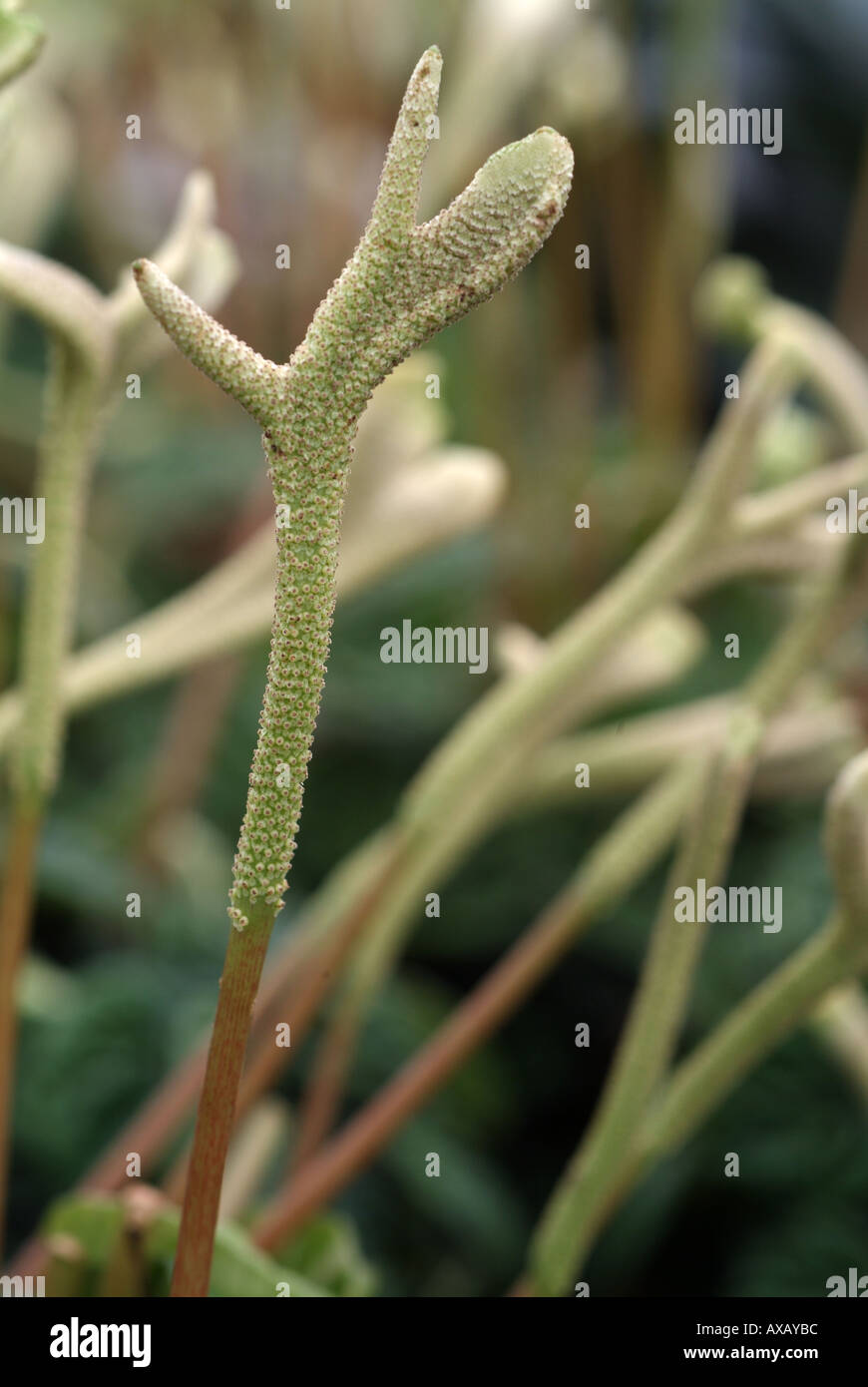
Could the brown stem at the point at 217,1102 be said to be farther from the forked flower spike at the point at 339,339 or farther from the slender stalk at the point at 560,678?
Answer: the slender stalk at the point at 560,678

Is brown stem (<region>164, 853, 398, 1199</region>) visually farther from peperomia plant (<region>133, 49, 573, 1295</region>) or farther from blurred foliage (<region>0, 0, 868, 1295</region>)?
peperomia plant (<region>133, 49, 573, 1295</region>)

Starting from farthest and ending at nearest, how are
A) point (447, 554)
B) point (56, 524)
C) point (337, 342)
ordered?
point (447, 554) < point (56, 524) < point (337, 342)

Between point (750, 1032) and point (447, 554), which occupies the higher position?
point (447, 554)

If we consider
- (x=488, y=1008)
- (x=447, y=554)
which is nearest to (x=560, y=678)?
(x=488, y=1008)

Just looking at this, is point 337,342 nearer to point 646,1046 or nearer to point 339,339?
point 339,339

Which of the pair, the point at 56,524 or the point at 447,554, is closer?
the point at 56,524

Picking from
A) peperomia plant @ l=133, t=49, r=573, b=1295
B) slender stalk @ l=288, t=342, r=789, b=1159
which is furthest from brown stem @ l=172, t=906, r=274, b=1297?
slender stalk @ l=288, t=342, r=789, b=1159

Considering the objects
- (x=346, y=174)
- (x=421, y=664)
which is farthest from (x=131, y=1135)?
(x=346, y=174)

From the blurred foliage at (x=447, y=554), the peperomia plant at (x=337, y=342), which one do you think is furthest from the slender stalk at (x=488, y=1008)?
the peperomia plant at (x=337, y=342)

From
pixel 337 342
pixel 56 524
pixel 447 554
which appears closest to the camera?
pixel 337 342
